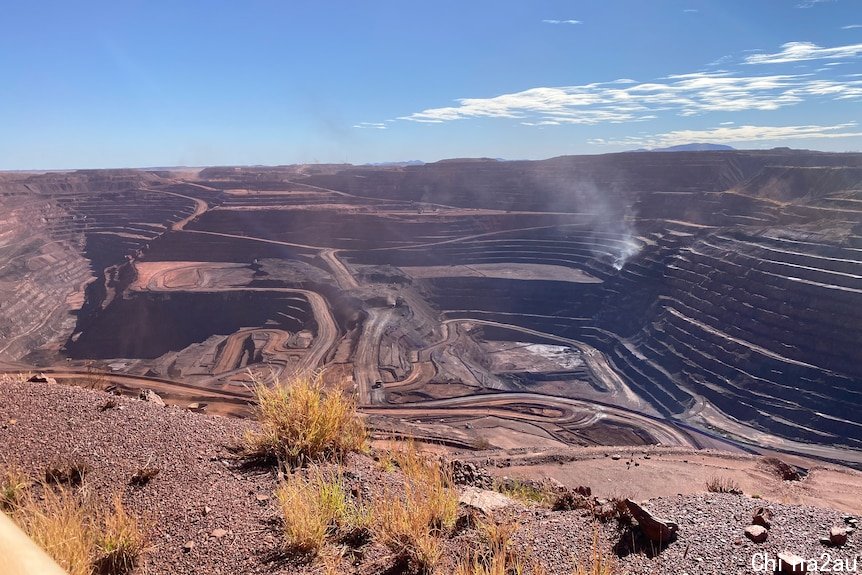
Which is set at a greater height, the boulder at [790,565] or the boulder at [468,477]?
the boulder at [790,565]

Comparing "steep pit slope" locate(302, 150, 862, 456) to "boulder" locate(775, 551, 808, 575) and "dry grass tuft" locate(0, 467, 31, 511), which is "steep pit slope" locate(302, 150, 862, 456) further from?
"dry grass tuft" locate(0, 467, 31, 511)

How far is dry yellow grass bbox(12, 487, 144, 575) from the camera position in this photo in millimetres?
2869

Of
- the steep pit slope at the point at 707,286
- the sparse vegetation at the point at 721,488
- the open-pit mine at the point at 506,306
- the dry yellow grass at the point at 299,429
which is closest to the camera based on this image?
the dry yellow grass at the point at 299,429

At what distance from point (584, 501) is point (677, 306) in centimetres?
3236

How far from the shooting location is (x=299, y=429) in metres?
4.64

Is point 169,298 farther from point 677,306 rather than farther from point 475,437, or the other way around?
point 677,306

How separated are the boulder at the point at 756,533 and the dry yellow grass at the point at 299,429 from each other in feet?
10.9

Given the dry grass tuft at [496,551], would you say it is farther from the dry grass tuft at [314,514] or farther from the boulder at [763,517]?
the boulder at [763,517]

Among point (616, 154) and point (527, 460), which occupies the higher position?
point (616, 154)

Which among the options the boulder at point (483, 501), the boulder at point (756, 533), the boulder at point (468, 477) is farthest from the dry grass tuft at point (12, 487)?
the boulder at point (756, 533)

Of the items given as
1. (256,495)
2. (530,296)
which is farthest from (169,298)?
(256,495)

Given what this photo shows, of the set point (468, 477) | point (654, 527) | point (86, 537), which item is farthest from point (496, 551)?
point (468, 477)

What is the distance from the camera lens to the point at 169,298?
37562 mm

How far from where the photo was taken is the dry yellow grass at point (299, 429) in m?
4.62
